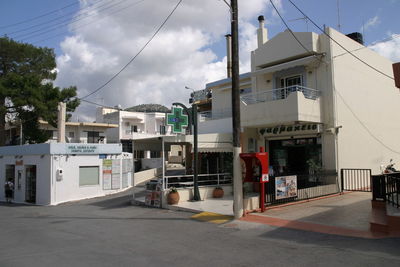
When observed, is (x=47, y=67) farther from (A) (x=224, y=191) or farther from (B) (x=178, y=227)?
(B) (x=178, y=227)

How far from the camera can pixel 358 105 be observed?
769 inches

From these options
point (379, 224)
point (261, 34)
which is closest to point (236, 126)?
point (379, 224)

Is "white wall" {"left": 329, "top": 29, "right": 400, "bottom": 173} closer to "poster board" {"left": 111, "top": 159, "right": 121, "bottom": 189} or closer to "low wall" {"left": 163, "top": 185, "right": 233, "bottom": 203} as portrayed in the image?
"low wall" {"left": 163, "top": 185, "right": 233, "bottom": 203}

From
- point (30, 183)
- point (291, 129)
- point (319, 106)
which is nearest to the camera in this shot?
point (319, 106)

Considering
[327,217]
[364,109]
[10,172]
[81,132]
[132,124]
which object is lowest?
[327,217]

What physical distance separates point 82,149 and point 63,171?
5.92 feet

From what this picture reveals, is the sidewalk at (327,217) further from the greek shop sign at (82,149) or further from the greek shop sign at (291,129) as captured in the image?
the greek shop sign at (82,149)

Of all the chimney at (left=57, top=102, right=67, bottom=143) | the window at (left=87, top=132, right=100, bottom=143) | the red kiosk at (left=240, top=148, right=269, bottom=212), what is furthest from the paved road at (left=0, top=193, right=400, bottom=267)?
the window at (left=87, top=132, right=100, bottom=143)

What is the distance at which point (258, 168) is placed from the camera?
13.2 m

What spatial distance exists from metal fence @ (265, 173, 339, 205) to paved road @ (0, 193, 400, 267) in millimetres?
2846

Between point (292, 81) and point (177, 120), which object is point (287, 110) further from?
point (177, 120)

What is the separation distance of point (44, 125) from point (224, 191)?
35.4 metres

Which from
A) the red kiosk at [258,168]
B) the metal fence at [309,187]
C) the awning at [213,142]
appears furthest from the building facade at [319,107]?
the red kiosk at [258,168]

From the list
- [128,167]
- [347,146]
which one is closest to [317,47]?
[347,146]
